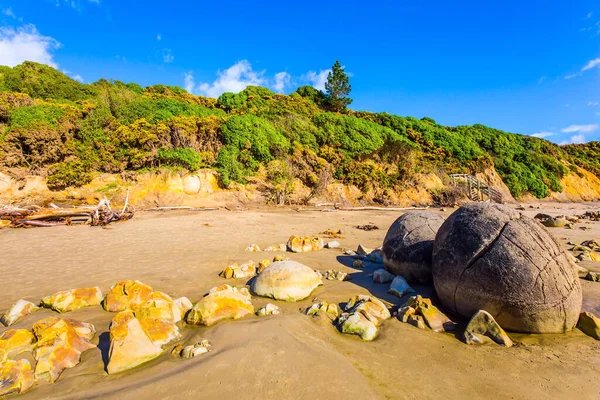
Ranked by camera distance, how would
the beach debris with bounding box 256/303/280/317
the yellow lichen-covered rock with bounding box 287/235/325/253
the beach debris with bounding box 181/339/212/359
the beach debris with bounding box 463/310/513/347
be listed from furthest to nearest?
the yellow lichen-covered rock with bounding box 287/235/325/253 → the beach debris with bounding box 256/303/280/317 → the beach debris with bounding box 463/310/513/347 → the beach debris with bounding box 181/339/212/359

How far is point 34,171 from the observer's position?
14664mm

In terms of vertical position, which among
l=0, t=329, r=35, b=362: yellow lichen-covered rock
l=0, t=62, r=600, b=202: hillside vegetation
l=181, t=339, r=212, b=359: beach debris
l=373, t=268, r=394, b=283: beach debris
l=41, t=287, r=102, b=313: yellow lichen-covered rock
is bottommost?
l=41, t=287, r=102, b=313: yellow lichen-covered rock

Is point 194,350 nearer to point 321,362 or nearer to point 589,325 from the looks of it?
point 321,362

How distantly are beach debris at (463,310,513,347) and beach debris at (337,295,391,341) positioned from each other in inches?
31.2

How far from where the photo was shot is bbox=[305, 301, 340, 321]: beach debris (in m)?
3.15

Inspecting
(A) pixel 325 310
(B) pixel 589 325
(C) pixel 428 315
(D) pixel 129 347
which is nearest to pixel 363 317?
(A) pixel 325 310

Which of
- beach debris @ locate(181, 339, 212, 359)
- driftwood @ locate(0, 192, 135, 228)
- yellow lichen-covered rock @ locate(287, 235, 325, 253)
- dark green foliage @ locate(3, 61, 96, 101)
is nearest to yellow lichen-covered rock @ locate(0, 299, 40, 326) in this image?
beach debris @ locate(181, 339, 212, 359)

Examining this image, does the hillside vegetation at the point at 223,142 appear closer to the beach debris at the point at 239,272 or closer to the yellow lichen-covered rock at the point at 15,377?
the beach debris at the point at 239,272

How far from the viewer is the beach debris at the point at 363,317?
108 inches

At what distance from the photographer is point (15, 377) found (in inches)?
78.8

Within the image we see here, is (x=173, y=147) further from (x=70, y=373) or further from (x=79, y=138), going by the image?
(x=70, y=373)

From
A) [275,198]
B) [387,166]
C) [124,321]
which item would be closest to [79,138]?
[275,198]

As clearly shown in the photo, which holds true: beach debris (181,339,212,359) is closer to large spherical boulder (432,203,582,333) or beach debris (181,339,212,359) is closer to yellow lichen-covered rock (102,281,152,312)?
yellow lichen-covered rock (102,281,152,312)

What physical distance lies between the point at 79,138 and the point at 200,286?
17776 millimetres
